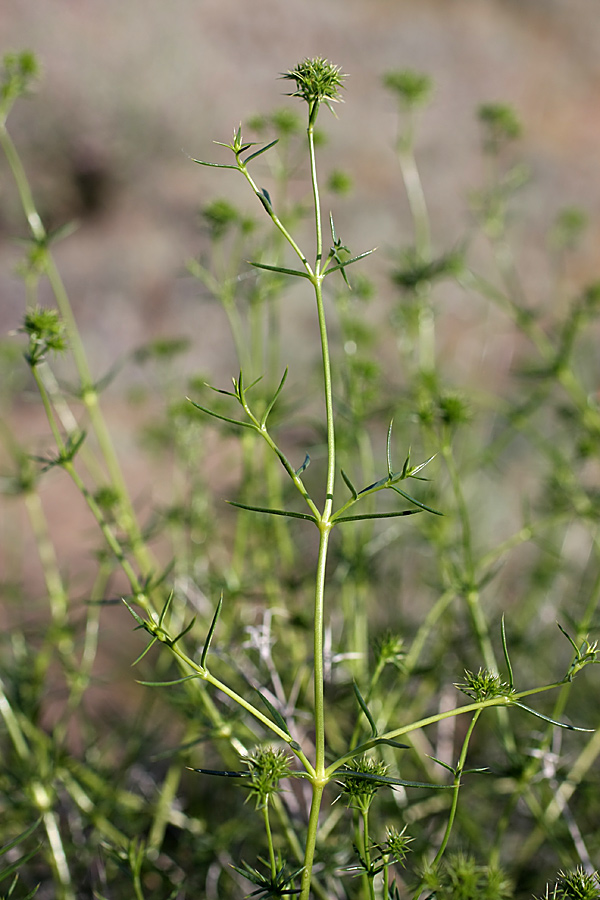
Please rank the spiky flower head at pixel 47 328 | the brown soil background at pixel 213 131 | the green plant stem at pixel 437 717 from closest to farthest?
the green plant stem at pixel 437 717 < the spiky flower head at pixel 47 328 < the brown soil background at pixel 213 131

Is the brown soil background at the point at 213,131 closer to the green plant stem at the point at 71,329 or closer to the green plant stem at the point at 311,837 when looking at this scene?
the green plant stem at the point at 71,329

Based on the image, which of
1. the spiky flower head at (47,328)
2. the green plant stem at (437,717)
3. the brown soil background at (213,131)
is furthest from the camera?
the brown soil background at (213,131)

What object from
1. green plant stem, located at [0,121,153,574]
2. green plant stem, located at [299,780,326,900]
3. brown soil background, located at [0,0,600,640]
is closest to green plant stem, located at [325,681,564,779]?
green plant stem, located at [299,780,326,900]

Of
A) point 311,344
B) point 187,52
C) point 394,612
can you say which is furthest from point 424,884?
point 187,52

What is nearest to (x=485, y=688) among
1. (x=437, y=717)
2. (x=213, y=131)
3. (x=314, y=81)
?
(x=437, y=717)

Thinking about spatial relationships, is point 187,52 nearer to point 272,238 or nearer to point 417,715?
point 272,238

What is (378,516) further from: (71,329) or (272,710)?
(71,329)

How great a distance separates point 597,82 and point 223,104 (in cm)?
77

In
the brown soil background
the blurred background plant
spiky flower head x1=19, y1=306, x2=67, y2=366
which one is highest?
the brown soil background

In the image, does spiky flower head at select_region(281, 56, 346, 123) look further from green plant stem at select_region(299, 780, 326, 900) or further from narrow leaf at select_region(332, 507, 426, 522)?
green plant stem at select_region(299, 780, 326, 900)

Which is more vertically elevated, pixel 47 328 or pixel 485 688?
pixel 47 328

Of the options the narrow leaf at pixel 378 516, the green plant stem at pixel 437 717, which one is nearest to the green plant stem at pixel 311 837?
the green plant stem at pixel 437 717

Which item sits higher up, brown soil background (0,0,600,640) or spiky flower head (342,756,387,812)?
brown soil background (0,0,600,640)

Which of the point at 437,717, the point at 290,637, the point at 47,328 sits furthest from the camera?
the point at 290,637
